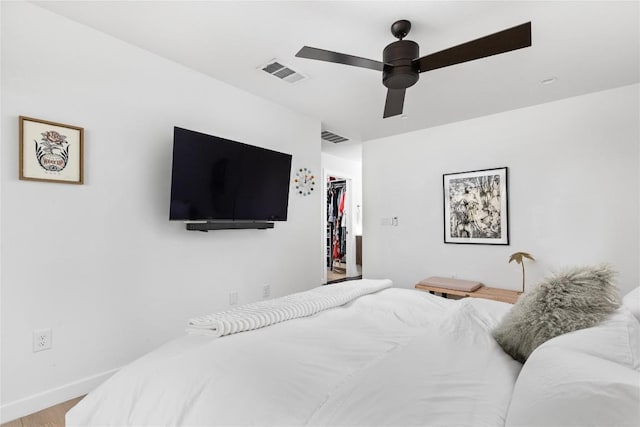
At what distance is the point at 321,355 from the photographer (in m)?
1.04

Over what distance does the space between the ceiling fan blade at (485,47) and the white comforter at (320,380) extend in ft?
4.54

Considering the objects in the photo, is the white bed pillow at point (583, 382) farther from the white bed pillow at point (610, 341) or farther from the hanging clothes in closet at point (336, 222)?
the hanging clothes in closet at point (336, 222)

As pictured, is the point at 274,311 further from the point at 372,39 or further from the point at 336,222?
the point at 336,222

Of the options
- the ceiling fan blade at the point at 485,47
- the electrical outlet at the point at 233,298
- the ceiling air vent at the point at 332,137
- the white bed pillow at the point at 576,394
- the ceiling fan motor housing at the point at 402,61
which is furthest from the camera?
the ceiling air vent at the point at 332,137

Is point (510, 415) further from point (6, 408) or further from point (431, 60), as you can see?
point (6, 408)

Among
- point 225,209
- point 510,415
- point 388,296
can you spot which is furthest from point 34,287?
point 510,415

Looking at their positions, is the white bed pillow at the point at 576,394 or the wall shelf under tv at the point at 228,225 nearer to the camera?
the white bed pillow at the point at 576,394

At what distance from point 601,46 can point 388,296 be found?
233 cm

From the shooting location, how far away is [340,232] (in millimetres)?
6605

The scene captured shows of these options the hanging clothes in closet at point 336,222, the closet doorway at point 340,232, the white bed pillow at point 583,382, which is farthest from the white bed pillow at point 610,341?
the hanging clothes in closet at point 336,222

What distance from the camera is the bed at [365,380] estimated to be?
0.71 metres

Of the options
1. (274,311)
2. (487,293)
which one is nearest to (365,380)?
(274,311)

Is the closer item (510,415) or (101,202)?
(510,415)

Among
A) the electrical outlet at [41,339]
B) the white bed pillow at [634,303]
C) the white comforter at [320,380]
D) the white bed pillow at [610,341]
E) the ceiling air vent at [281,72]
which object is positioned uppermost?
the ceiling air vent at [281,72]
